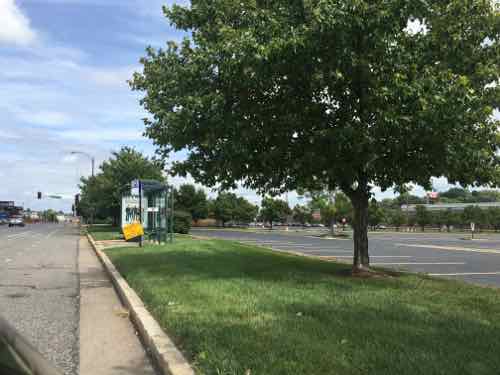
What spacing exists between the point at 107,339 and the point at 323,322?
8.58 ft

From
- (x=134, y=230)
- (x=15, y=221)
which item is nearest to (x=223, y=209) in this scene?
(x=15, y=221)

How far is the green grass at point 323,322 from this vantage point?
467 cm

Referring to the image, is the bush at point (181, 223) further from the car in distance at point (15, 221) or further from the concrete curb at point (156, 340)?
the car in distance at point (15, 221)

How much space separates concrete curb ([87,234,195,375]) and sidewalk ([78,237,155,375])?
113 millimetres

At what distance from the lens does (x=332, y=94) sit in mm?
10586

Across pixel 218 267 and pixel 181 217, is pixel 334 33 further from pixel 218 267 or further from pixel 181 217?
pixel 181 217

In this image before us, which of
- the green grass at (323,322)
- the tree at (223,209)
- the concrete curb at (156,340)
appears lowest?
the concrete curb at (156,340)

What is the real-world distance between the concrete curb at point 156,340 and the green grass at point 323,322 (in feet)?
0.35

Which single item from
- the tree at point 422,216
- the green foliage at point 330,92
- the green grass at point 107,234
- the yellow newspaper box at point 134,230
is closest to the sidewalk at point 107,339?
the green foliage at point 330,92

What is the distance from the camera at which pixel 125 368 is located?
5.21 metres

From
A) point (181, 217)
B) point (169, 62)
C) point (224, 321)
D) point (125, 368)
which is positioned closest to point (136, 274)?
point (169, 62)

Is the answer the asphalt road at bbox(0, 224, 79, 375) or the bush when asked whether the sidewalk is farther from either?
the bush

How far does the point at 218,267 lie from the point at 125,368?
731 centimetres

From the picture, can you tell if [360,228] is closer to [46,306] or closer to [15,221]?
[46,306]
